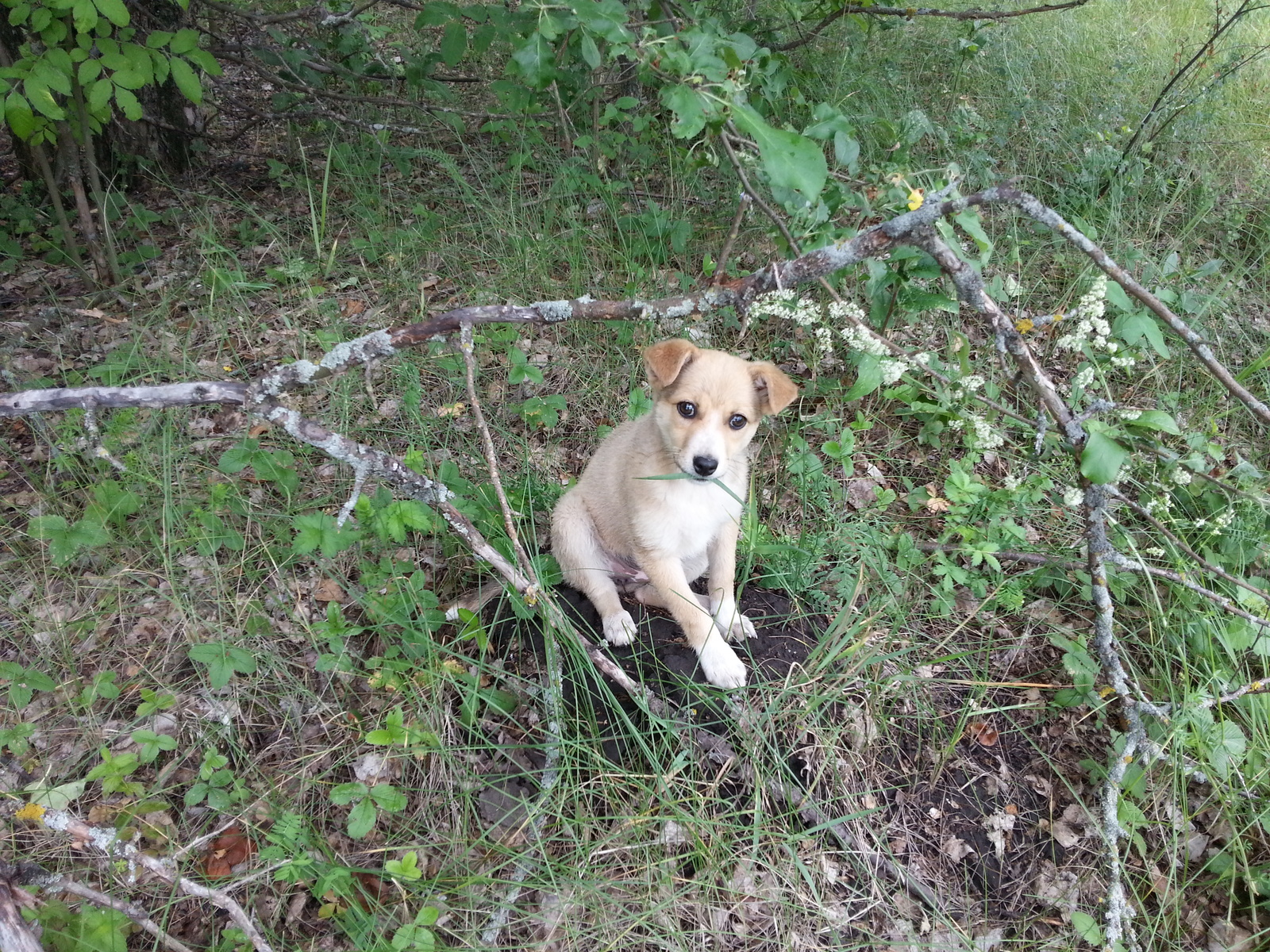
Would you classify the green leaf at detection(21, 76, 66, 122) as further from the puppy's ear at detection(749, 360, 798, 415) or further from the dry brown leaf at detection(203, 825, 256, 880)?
the puppy's ear at detection(749, 360, 798, 415)

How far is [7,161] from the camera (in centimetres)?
577

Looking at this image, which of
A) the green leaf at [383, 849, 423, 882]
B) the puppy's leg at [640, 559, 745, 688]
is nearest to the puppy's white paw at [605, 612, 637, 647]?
the puppy's leg at [640, 559, 745, 688]

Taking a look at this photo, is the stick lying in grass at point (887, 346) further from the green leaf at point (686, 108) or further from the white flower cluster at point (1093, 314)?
the green leaf at point (686, 108)

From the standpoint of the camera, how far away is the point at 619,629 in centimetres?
292

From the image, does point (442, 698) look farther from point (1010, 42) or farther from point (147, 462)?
point (1010, 42)

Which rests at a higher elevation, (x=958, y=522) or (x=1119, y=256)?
(x=1119, y=256)

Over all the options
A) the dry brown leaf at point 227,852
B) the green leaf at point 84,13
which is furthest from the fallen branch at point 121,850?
the green leaf at point 84,13

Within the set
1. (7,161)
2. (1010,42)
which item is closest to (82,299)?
(7,161)

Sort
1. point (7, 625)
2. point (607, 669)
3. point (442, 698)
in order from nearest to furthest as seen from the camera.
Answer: point (607, 669) < point (442, 698) < point (7, 625)

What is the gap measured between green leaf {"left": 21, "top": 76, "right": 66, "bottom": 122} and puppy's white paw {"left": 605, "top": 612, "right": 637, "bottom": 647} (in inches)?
121

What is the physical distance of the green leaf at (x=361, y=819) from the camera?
2193 millimetres

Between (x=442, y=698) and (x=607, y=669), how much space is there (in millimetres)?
648

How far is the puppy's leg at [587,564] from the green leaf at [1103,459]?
1682mm

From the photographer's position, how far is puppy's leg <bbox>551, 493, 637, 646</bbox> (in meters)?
2.94
